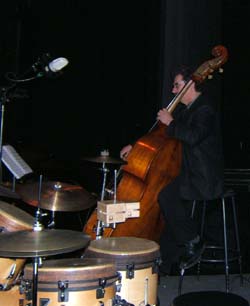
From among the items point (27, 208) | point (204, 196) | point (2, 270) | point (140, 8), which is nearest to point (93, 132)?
point (27, 208)

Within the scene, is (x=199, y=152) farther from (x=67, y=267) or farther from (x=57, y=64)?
(x=67, y=267)

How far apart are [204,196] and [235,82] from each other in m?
2.95

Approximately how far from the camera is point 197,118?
334cm

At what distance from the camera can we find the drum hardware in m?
1.89

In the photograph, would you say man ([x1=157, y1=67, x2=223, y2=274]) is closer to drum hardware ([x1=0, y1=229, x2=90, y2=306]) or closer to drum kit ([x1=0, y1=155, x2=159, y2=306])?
drum kit ([x1=0, y1=155, x2=159, y2=306])

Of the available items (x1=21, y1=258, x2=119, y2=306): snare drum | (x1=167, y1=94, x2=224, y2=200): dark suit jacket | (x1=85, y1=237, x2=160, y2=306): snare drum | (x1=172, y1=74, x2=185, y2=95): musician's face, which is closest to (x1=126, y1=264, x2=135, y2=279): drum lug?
(x1=85, y1=237, x2=160, y2=306): snare drum

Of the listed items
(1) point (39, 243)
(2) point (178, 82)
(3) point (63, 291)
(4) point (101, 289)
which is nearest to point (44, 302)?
(3) point (63, 291)

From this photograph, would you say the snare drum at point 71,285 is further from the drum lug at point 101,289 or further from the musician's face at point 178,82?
the musician's face at point 178,82

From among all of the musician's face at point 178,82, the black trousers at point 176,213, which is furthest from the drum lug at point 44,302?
the musician's face at point 178,82

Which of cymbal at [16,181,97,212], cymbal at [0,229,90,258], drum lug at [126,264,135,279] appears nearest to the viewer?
cymbal at [0,229,90,258]

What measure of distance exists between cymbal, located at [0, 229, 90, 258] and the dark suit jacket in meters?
1.37

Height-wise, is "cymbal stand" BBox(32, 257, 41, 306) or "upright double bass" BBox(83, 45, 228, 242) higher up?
"upright double bass" BBox(83, 45, 228, 242)

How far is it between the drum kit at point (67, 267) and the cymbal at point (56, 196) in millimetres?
19

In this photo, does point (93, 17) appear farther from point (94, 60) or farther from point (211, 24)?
point (211, 24)
